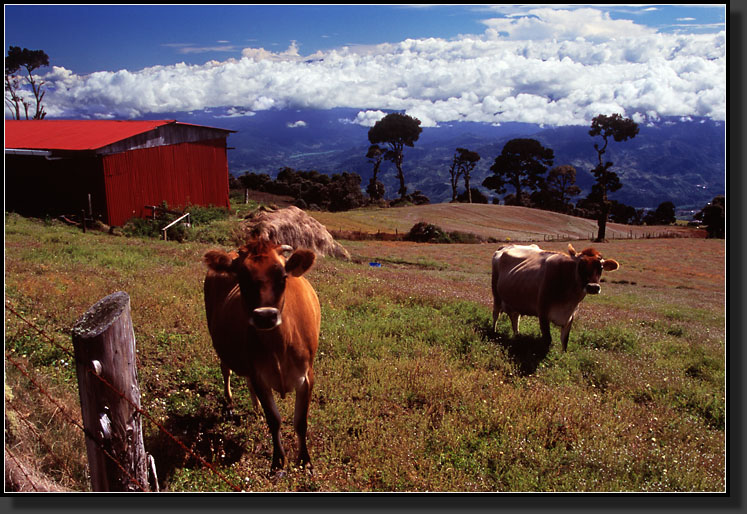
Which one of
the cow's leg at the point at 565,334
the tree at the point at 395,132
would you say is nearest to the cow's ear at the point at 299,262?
the cow's leg at the point at 565,334

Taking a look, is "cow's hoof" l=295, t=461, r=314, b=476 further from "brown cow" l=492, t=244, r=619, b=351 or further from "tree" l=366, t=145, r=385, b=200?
"tree" l=366, t=145, r=385, b=200

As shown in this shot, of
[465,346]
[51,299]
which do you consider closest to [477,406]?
[465,346]

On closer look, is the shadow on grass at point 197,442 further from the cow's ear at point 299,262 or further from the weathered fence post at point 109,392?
the cow's ear at point 299,262

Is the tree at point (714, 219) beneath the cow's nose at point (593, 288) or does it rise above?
beneath

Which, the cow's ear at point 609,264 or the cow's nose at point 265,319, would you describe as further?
the cow's ear at point 609,264

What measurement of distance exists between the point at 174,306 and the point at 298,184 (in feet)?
246

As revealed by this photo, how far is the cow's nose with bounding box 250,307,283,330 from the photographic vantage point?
13.9ft

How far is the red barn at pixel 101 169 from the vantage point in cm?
2505

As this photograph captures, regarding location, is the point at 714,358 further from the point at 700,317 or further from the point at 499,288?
the point at 700,317

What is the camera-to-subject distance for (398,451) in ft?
18.0

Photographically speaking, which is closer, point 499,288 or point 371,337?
point 371,337

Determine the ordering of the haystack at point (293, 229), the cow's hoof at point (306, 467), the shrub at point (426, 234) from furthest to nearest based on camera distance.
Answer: the shrub at point (426, 234) < the haystack at point (293, 229) < the cow's hoof at point (306, 467)

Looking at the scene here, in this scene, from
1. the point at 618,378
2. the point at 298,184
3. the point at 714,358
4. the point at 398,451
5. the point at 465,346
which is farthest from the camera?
the point at 298,184

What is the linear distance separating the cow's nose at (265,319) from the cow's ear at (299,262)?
54 cm
